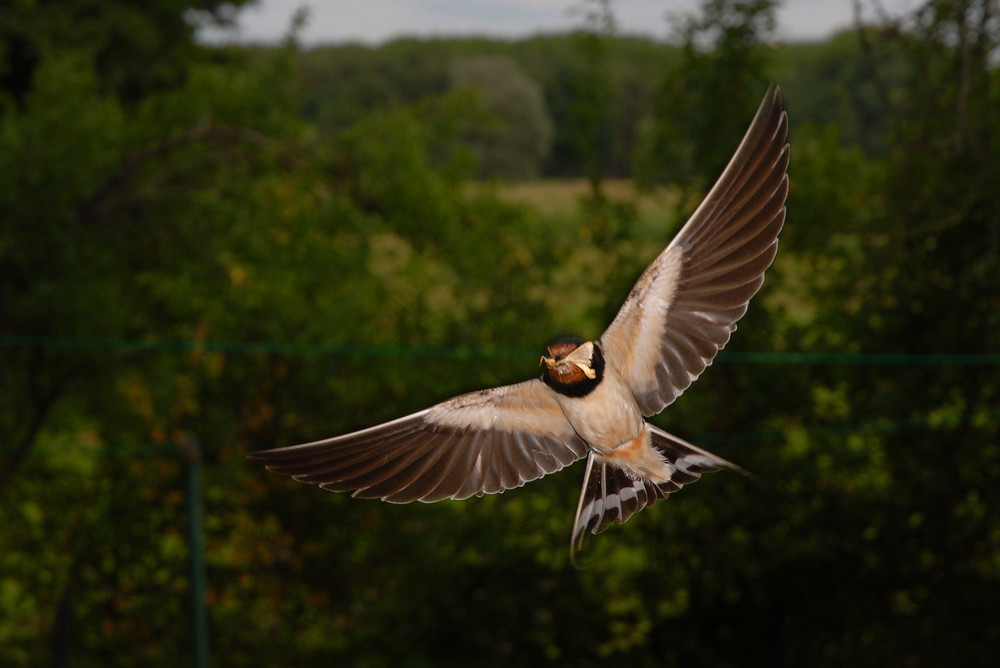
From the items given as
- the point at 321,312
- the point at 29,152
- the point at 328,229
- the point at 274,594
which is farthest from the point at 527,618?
the point at 29,152

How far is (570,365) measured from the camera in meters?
1.31

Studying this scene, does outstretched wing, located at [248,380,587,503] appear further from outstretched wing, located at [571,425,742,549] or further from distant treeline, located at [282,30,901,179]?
distant treeline, located at [282,30,901,179]

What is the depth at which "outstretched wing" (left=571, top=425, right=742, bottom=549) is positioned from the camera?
1.37 m

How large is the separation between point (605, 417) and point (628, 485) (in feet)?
0.45

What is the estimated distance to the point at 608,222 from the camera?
6.38 meters

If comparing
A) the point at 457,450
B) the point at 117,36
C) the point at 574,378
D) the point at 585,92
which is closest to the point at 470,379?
the point at 585,92

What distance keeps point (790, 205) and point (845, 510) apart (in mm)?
1668

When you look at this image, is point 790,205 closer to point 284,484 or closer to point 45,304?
point 284,484

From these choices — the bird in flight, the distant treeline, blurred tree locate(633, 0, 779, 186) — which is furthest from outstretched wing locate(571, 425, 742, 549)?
blurred tree locate(633, 0, 779, 186)

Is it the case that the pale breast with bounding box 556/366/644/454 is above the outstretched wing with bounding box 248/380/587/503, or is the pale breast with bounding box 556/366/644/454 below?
above

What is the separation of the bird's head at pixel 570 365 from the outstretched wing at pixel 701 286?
3.6 inches

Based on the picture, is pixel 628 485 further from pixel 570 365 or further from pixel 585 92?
pixel 585 92

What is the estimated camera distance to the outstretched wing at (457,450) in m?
A: 1.43

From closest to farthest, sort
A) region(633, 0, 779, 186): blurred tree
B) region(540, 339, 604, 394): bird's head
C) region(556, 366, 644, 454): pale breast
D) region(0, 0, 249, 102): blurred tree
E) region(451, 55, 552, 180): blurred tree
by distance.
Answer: region(540, 339, 604, 394): bird's head
region(556, 366, 644, 454): pale breast
region(633, 0, 779, 186): blurred tree
region(0, 0, 249, 102): blurred tree
region(451, 55, 552, 180): blurred tree
